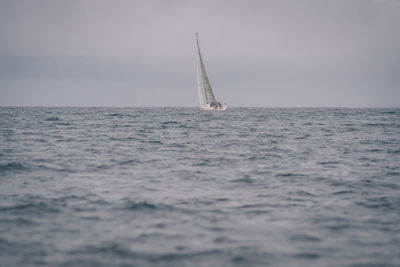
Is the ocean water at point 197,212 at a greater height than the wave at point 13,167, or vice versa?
the wave at point 13,167

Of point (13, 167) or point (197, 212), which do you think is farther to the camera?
point (13, 167)

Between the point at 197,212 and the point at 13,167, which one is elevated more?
the point at 13,167

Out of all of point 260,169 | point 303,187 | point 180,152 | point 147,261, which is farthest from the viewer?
point 180,152

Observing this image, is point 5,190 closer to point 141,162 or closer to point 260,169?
point 141,162

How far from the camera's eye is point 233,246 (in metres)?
5.25

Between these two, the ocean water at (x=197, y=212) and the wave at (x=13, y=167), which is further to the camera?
the wave at (x=13, y=167)

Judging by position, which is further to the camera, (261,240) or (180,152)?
(180,152)

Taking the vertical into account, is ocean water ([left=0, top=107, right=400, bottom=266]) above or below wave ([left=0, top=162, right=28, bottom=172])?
below

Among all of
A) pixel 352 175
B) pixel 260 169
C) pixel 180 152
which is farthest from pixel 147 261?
pixel 180 152

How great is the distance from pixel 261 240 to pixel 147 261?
205cm

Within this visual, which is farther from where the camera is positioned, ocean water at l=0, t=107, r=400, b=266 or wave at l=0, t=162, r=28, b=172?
wave at l=0, t=162, r=28, b=172

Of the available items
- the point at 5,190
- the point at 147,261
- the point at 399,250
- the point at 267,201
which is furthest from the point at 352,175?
the point at 5,190

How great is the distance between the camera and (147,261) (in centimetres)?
471

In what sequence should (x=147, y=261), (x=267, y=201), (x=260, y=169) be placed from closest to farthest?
(x=147, y=261), (x=267, y=201), (x=260, y=169)
